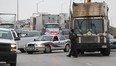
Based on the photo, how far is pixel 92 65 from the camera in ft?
63.3

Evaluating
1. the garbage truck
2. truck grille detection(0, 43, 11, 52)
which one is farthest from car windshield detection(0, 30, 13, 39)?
the garbage truck

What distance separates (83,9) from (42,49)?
615 cm

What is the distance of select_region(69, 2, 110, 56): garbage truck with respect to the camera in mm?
26250

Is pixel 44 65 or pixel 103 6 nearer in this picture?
pixel 44 65

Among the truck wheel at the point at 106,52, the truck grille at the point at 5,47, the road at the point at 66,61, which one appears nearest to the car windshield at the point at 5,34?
the truck grille at the point at 5,47

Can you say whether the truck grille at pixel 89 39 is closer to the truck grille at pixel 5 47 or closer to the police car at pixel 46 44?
the police car at pixel 46 44

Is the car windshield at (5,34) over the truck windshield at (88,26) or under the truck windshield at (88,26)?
under

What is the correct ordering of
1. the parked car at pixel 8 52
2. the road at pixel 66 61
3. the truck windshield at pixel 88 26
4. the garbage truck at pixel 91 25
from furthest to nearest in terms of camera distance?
the truck windshield at pixel 88 26 → the garbage truck at pixel 91 25 → the road at pixel 66 61 → the parked car at pixel 8 52

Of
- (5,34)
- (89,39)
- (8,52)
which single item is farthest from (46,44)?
(8,52)

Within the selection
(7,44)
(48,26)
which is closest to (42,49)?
(7,44)

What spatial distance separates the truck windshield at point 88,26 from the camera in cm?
2636

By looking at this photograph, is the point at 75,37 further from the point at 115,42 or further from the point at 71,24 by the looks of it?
the point at 115,42

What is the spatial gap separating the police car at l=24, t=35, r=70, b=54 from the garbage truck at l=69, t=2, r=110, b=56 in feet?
16.9

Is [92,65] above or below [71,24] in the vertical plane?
below
